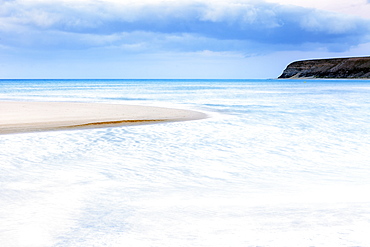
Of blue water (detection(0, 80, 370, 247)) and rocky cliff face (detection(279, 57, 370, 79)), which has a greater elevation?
rocky cliff face (detection(279, 57, 370, 79))

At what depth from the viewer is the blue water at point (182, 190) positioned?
14.8 ft

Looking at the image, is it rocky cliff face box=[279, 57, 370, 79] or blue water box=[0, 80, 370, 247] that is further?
rocky cliff face box=[279, 57, 370, 79]

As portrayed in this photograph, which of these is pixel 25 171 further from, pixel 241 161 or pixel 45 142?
pixel 241 161

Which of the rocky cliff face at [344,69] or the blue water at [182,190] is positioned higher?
the rocky cliff face at [344,69]

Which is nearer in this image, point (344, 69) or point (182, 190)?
point (182, 190)

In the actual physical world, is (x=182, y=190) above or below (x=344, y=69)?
below

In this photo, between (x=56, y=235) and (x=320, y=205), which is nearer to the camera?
(x=56, y=235)

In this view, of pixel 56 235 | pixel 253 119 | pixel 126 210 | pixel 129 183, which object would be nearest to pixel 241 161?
pixel 129 183

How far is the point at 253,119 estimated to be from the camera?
18.0 meters

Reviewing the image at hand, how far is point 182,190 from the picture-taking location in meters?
6.46

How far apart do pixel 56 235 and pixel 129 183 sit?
8.10 ft

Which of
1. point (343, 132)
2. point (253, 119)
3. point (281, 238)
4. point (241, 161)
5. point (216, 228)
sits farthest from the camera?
point (253, 119)

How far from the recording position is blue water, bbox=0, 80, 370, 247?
4496mm

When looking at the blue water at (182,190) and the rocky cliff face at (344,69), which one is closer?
the blue water at (182,190)
